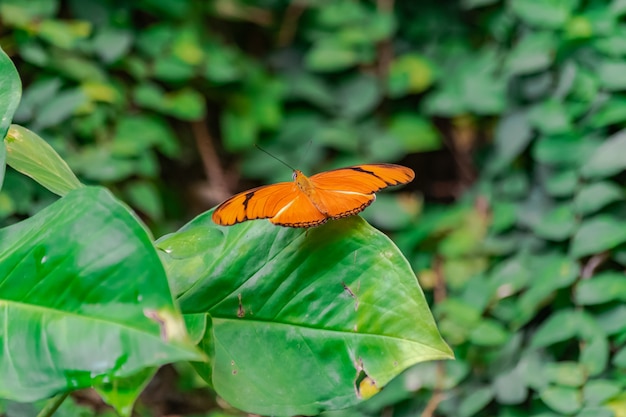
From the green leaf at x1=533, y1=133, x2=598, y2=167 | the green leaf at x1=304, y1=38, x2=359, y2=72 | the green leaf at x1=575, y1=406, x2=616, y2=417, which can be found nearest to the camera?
the green leaf at x1=575, y1=406, x2=616, y2=417

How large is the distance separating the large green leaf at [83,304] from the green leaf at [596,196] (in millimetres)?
1263

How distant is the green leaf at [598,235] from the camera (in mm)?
1537

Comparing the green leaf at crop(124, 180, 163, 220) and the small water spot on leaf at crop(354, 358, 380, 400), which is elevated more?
the small water spot on leaf at crop(354, 358, 380, 400)

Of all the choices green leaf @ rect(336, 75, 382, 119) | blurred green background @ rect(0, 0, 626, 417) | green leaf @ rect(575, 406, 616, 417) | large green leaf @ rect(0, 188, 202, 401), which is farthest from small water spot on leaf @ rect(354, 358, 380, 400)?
green leaf @ rect(336, 75, 382, 119)

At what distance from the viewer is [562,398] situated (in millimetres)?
1431

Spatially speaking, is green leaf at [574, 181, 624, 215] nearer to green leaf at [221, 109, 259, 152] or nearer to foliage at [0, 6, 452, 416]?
foliage at [0, 6, 452, 416]

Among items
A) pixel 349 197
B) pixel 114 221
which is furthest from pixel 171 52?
pixel 114 221

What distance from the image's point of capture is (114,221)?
0.63 metres

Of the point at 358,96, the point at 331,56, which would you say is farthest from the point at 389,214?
the point at 331,56

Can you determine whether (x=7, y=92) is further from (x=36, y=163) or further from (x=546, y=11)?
(x=546, y=11)

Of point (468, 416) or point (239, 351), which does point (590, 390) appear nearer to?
point (468, 416)

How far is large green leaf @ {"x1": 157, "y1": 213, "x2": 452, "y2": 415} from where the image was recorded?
0.77 m

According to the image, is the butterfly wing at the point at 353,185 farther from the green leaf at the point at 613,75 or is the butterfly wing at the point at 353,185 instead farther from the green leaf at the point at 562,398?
the green leaf at the point at 613,75

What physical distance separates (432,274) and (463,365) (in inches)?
15.9
